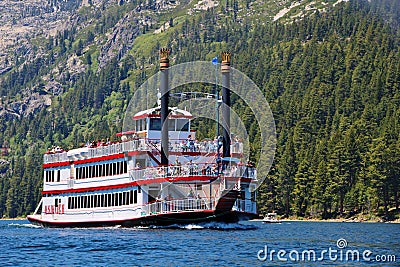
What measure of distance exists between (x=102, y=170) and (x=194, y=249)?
101 feet

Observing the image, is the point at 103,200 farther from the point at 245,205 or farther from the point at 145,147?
the point at 245,205

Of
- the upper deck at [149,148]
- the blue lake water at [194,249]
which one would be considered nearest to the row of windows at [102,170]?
the upper deck at [149,148]

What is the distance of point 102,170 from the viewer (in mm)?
84875

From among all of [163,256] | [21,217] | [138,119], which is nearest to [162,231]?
[138,119]

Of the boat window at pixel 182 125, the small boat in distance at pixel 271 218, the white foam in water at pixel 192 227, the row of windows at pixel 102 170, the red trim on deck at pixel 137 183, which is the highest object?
the boat window at pixel 182 125

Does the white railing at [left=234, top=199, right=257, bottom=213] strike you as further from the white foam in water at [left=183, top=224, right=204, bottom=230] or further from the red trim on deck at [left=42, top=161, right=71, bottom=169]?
the red trim on deck at [left=42, top=161, right=71, bottom=169]

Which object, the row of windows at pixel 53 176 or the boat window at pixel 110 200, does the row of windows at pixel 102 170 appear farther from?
the row of windows at pixel 53 176

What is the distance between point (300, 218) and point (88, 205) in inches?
2157

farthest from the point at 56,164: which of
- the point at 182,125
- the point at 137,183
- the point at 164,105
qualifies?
the point at 164,105

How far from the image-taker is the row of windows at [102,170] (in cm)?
8225

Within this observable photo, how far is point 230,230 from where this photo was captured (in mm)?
75562

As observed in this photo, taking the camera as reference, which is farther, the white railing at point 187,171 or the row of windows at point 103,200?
the row of windows at point 103,200

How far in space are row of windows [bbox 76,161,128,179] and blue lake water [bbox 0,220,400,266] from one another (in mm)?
8696

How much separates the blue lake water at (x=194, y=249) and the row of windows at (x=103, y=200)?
6615mm
